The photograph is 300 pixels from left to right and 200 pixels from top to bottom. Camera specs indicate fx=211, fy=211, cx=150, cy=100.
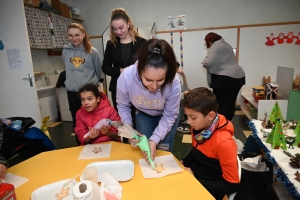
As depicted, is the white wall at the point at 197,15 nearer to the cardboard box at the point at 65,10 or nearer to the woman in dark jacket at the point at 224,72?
the cardboard box at the point at 65,10

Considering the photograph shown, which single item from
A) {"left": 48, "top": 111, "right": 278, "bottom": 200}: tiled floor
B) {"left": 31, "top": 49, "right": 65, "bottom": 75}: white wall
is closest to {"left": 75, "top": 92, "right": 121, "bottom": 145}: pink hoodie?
{"left": 48, "top": 111, "right": 278, "bottom": 200}: tiled floor

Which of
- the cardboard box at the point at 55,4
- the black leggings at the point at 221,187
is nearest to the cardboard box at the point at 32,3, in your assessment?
the cardboard box at the point at 55,4

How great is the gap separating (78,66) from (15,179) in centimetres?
147

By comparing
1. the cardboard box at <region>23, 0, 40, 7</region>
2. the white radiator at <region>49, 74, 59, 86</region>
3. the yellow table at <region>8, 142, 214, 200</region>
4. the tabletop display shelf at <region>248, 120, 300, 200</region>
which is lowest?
the tabletop display shelf at <region>248, 120, 300, 200</region>

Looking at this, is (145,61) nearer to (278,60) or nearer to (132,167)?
(132,167)

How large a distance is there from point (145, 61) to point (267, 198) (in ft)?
4.64

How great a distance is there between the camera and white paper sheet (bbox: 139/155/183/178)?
0.94 metres

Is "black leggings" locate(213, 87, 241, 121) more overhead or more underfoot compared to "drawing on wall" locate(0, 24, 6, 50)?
more underfoot

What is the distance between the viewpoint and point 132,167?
1004mm

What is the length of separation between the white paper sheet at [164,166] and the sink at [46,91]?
114 inches

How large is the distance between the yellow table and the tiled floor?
1.31 m

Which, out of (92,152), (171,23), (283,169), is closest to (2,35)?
(92,152)

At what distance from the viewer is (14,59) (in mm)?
2691

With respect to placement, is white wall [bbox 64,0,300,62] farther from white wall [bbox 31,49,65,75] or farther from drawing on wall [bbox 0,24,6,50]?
drawing on wall [bbox 0,24,6,50]
